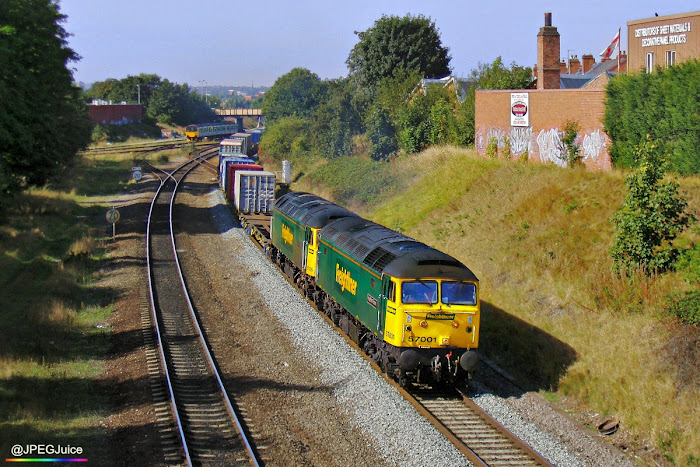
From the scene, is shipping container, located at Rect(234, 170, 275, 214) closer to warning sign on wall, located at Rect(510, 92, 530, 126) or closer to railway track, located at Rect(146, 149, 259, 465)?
railway track, located at Rect(146, 149, 259, 465)

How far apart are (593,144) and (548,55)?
23.0 feet

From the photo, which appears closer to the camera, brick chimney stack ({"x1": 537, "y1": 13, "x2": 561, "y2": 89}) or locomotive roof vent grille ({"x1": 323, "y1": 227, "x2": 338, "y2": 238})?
locomotive roof vent grille ({"x1": 323, "y1": 227, "x2": 338, "y2": 238})

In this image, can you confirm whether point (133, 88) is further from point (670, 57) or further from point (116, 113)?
point (670, 57)

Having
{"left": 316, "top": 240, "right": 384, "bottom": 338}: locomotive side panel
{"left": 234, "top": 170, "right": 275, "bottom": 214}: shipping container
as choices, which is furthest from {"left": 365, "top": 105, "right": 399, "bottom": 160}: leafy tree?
{"left": 316, "top": 240, "right": 384, "bottom": 338}: locomotive side panel

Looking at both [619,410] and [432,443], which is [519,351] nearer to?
[619,410]

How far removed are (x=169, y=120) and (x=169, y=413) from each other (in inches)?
4342

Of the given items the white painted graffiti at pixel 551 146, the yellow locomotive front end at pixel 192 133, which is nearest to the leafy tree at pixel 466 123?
the white painted graffiti at pixel 551 146

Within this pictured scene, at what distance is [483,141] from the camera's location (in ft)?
114

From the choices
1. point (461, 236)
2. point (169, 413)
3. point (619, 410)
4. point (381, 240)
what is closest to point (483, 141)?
point (461, 236)

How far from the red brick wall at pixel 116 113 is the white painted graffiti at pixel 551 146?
7774cm

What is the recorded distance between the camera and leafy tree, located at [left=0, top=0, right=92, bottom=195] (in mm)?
29325

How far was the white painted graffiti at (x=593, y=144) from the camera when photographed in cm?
2720

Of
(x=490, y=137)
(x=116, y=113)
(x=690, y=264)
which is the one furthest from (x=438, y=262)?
(x=116, y=113)

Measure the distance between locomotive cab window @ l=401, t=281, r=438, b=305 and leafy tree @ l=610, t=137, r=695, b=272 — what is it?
6453mm
